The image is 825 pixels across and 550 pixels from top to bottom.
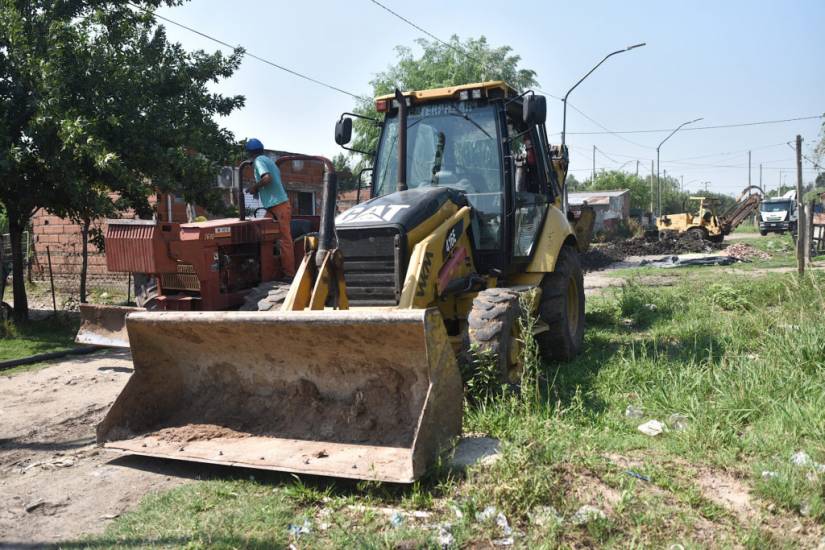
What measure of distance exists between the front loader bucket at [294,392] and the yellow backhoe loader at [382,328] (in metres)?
→ 0.01

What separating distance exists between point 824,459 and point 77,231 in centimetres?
1506

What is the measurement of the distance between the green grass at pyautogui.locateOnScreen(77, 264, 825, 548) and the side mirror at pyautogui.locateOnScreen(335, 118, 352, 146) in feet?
9.83

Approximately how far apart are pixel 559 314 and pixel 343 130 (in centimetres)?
276

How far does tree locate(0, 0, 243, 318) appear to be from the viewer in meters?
9.05

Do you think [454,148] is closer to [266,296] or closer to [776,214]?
[266,296]

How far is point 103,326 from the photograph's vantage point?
7.91 meters

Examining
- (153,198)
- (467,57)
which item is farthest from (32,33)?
(467,57)

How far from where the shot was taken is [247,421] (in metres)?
4.85

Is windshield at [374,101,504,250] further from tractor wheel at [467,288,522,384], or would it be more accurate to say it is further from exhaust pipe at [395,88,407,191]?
tractor wheel at [467,288,522,384]

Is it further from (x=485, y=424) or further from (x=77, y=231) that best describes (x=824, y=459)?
(x=77, y=231)

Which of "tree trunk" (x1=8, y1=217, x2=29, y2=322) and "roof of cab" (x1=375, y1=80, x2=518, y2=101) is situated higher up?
"roof of cab" (x1=375, y1=80, x2=518, y2=101)

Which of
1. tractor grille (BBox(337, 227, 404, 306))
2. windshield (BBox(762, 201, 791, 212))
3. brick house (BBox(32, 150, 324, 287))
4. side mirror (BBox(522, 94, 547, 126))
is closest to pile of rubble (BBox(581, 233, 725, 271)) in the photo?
windshield (BBox(762, 201, 791, 212))

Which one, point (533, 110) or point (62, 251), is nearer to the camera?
point (533, 110)

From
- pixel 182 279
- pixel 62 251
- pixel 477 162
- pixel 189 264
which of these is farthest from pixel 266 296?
pixel 62 251
